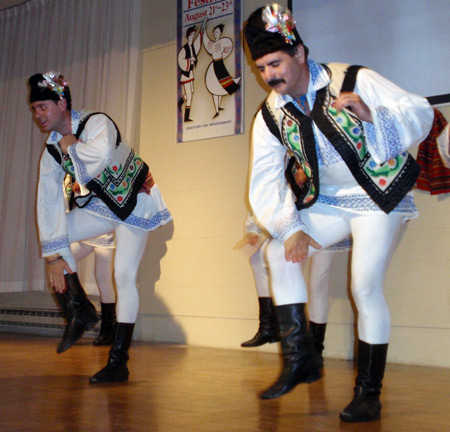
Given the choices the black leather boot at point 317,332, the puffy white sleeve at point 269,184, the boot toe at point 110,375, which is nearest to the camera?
the puffy white sleeve at point 269,184

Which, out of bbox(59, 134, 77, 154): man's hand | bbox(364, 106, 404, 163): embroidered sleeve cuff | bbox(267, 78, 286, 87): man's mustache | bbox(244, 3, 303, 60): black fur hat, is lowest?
bbox(364, 106, 404, 163): embroidered sleeve cuff

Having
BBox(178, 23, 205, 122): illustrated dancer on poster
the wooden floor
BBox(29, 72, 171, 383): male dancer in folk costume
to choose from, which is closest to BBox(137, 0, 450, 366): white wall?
BBox(178, 23, 205, 122): illustrated dancer on poster

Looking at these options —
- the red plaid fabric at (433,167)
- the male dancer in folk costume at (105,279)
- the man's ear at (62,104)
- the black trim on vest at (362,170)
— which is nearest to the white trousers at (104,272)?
the male dancer in folk costume at (105,279)

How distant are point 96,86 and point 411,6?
95.7 inches

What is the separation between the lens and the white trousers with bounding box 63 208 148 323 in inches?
105

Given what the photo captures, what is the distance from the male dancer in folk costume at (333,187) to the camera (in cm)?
186

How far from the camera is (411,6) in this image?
3.34 m

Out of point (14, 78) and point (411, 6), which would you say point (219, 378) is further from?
point (14, 78)

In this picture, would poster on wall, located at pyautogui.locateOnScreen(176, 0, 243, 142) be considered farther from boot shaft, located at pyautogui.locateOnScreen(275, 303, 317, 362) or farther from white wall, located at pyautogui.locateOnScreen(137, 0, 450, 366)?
boot shaft, located at pyautogui.locateOnScreen(275, 303, 317, 362)

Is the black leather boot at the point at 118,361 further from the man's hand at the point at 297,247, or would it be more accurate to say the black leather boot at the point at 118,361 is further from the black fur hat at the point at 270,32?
the black fur hat at the point at 270,32

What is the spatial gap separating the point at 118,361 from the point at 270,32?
59.9 inches

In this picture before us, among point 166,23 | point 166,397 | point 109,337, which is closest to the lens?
point 166,397

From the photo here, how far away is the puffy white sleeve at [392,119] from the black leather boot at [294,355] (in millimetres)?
547

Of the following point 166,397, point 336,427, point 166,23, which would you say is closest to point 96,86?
point 166,23
